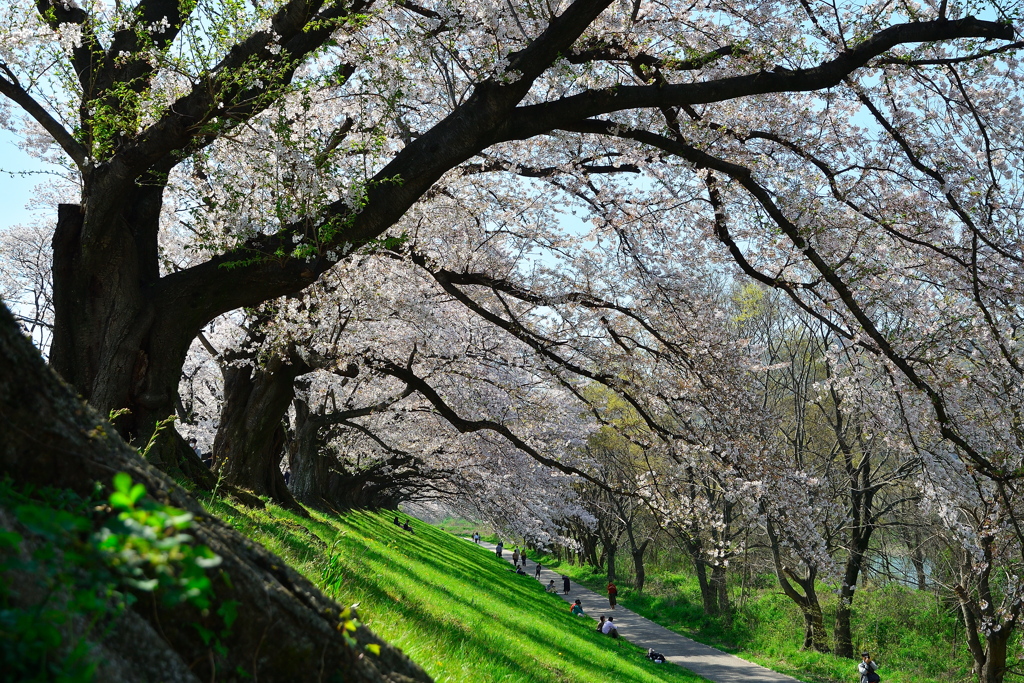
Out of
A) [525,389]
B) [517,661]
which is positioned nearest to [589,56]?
[517,661]

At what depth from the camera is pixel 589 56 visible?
6.82m

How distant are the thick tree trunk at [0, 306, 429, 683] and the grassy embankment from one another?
21298 millimetres

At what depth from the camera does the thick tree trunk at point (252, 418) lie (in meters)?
12.3

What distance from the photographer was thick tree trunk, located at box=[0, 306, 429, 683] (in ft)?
5.96

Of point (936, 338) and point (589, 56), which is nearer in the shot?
point (589, 56)

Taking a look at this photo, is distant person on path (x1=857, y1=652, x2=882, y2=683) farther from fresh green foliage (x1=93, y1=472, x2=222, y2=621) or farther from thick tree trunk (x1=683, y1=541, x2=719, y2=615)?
fresh green foliage (x1=93, y1=472, x2=222, y2=621)

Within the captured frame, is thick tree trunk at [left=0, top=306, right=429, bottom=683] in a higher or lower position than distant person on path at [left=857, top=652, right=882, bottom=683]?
higher

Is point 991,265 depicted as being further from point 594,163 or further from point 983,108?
point 594,163

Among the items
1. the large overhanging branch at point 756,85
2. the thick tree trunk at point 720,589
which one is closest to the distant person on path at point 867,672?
the thick tree trunk at point 720,589

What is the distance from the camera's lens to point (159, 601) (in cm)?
179

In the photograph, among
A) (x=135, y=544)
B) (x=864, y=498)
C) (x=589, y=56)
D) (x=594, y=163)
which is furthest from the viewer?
(x=864, y=498)

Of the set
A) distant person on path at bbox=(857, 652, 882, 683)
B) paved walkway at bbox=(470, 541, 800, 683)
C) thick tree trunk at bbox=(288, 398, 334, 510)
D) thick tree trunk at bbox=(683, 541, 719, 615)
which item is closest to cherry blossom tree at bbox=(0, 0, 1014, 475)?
thick tree trunk at bbox=(288, 398, 334, 510)

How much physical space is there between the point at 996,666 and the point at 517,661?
12.9 metres

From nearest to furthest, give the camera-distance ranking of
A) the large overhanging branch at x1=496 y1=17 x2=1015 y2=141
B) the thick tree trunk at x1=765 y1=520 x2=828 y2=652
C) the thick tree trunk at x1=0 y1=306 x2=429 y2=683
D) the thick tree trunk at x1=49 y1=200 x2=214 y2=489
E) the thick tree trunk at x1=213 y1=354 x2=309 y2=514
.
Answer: the thick tree trunk at x1=0 y1=306 x2=429 y2=683, the large overhanging branch at x1=496 y1=17 x2=1015 y2=141, the thick tree trunk at x1=49 y1=200 x2=214 y2=489, the thick tree trunk at x1=213 y1=354 x2=309 y2=514, the thick tree trunk at x1=765 y1=520 x2=828 y2=652
